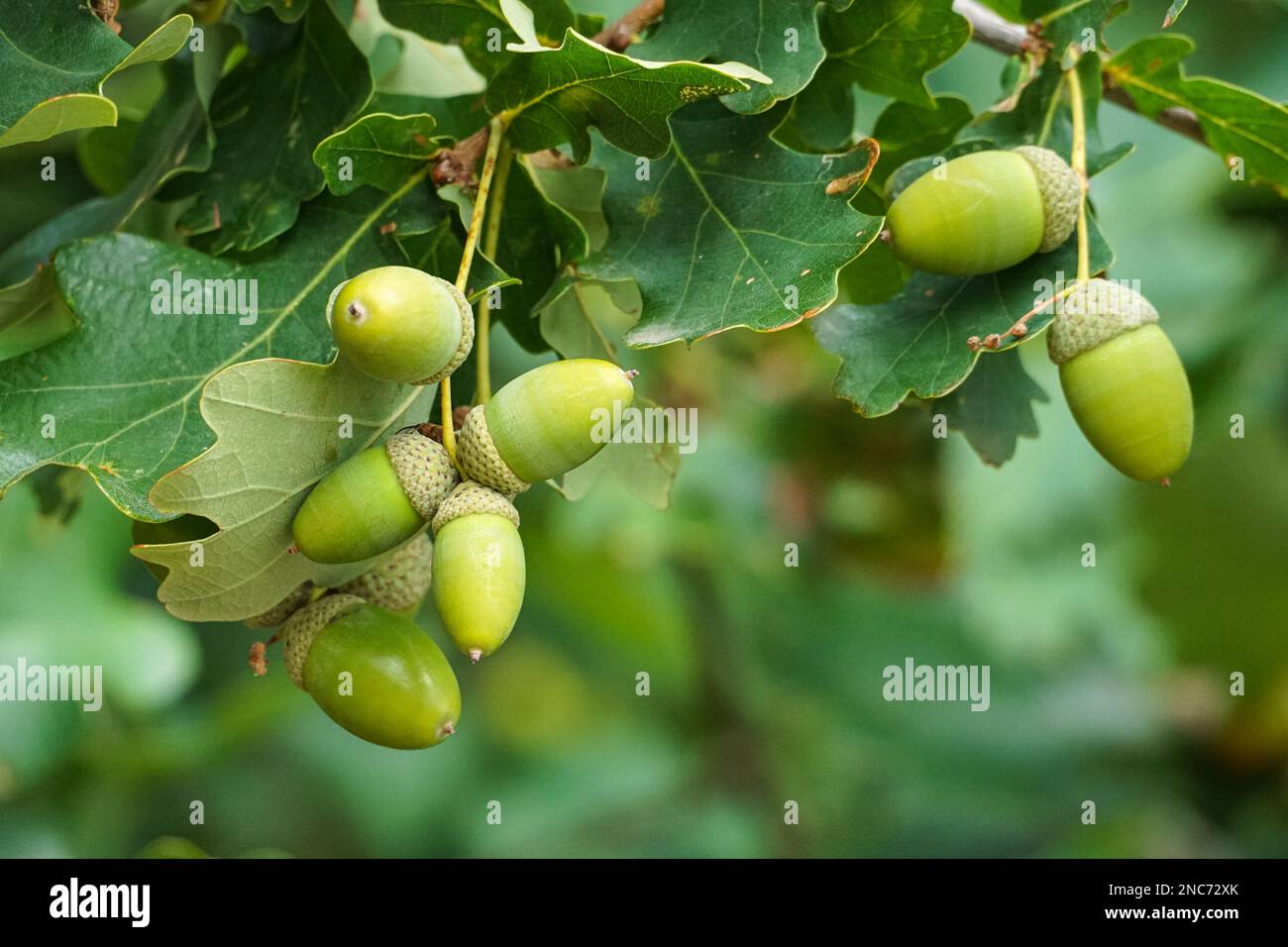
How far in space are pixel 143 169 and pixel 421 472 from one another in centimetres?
51

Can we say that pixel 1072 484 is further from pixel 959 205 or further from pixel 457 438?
pixel 457 438

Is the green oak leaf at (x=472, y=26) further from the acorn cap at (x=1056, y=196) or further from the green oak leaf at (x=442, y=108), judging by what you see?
the acorn cap at (x=1056, y=196)

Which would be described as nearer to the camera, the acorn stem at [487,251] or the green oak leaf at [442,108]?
the acorn stem at [487,251]

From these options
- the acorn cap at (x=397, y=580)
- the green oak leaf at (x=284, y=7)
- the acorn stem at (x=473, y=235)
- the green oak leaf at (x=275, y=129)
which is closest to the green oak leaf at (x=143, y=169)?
the green oak leaf at (x=275, y=129)

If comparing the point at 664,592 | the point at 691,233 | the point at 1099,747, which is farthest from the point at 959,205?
the point at 1099,747

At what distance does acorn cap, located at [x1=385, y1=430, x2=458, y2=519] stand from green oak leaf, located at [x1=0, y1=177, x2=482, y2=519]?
14 cm

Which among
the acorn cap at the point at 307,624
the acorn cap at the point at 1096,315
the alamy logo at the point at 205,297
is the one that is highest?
the alamy logo at the point at 205,297

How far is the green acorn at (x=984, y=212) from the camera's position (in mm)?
875

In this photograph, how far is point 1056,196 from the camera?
899 millimetres

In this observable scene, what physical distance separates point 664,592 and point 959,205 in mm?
1980

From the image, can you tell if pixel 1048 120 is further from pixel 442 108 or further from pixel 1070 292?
pixel 442 108

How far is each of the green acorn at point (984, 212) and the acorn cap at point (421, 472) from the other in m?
0.36

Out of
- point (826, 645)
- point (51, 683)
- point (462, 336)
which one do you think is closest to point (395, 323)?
point (462, 336)
